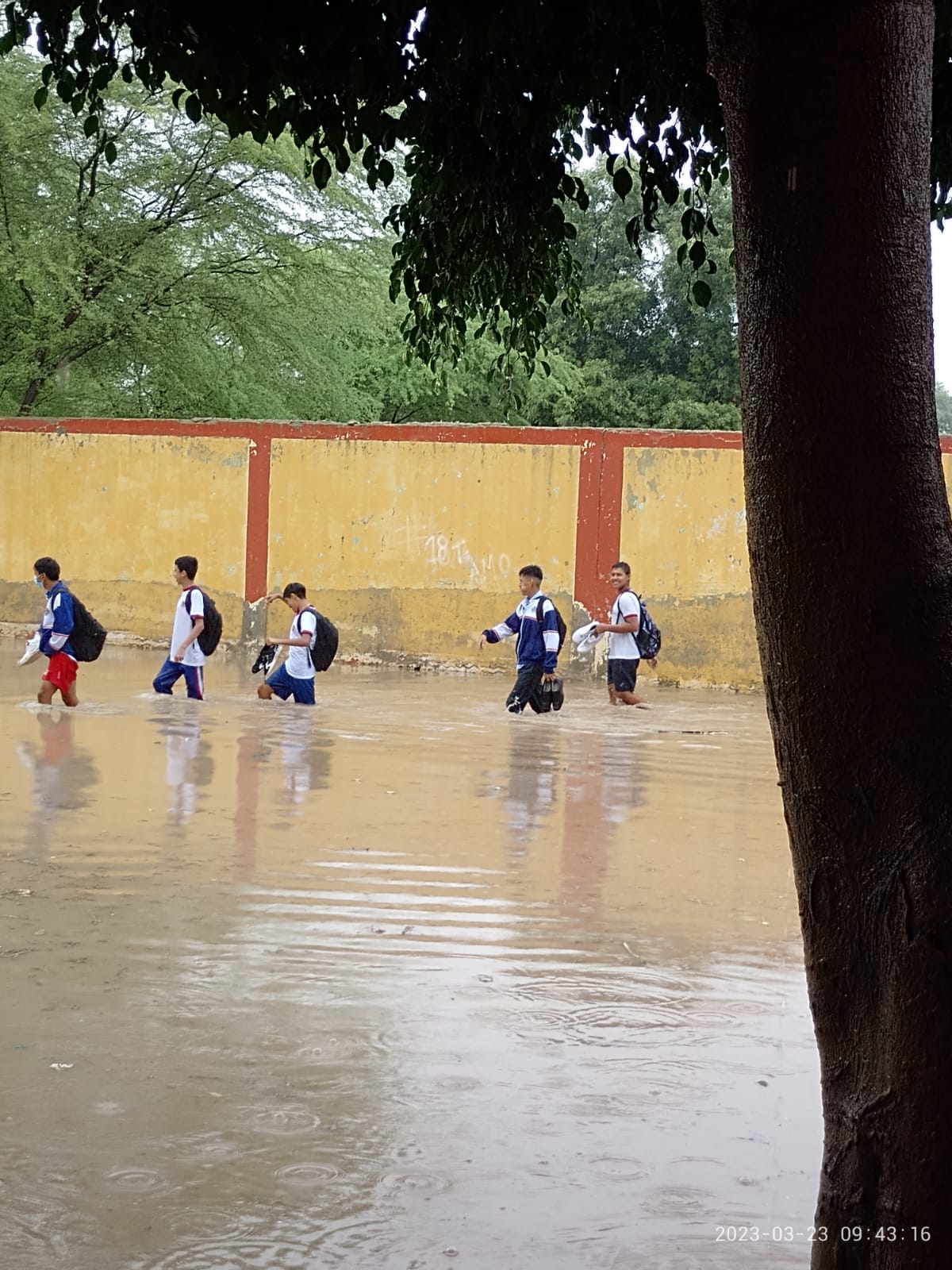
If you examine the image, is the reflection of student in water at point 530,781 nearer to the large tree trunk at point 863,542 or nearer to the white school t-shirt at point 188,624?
the white school t-shirt at point 188,624

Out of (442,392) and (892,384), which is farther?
(442,392)

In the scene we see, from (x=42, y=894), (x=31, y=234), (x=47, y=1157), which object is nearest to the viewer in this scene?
(x=47, y=1157)

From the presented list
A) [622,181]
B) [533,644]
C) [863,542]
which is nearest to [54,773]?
[533,644]

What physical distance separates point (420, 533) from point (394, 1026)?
1330cm

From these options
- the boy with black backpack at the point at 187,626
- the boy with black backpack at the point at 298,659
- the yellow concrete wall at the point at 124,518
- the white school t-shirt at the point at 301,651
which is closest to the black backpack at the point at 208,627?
the boy with black backpack at the point at 187,626

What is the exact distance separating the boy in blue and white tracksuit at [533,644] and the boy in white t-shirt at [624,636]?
66cm

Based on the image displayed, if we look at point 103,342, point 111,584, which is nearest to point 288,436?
point 111,584

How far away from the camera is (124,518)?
19.1m

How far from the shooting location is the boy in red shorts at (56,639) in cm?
1263

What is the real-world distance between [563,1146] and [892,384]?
2407 mm

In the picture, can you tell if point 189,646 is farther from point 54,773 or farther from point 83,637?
point 54,773

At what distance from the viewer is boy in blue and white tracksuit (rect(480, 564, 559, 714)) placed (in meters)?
13.6

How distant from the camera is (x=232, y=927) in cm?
613

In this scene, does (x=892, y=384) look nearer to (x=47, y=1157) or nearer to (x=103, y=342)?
(x=47, y=1157)
